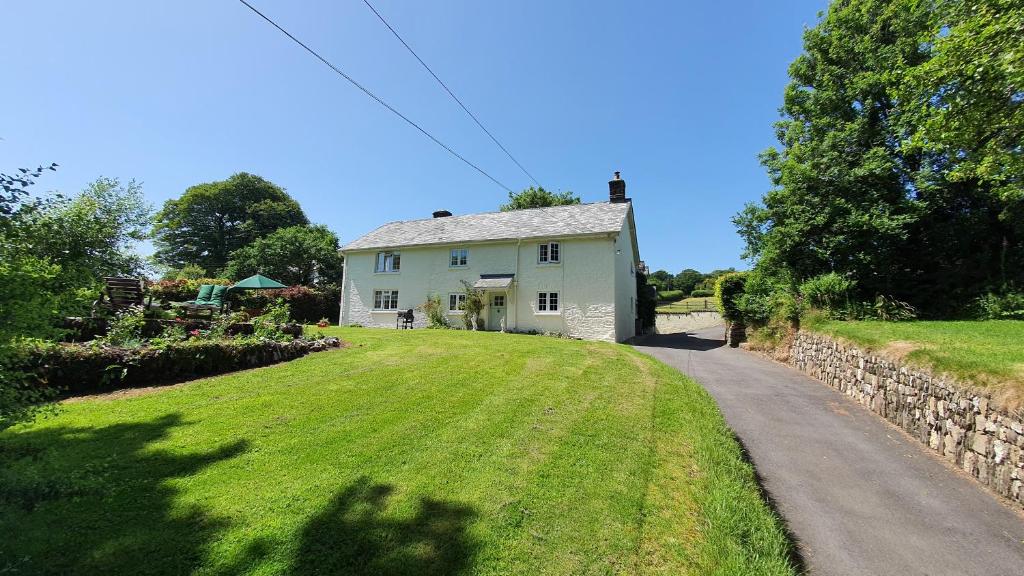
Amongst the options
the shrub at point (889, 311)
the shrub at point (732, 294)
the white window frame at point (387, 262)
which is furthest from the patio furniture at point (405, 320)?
the shrub at point (889, 311)

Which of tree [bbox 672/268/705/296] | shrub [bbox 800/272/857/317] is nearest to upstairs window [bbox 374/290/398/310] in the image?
shrub [bbox 800/272/857/317]

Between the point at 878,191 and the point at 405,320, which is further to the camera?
the point at 405,320

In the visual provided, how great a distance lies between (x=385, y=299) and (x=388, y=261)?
2.47 metres

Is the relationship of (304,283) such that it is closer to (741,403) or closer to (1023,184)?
(741,403)

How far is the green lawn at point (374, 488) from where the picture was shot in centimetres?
279

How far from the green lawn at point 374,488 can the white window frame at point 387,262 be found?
1748 cm

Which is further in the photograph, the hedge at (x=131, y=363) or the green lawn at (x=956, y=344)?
the hedge at (x=131, y=363)

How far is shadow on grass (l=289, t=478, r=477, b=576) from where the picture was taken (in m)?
2.70

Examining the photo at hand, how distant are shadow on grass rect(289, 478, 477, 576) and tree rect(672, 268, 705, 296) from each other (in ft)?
207

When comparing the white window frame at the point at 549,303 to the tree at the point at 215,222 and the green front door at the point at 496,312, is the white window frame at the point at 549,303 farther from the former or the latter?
A: the tree at the point at 215,222

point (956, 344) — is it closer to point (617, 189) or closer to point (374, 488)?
point (374, 488)

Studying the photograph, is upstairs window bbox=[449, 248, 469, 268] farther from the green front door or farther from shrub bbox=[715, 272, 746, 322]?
shrub bbox=[715, 272, 746, 322]

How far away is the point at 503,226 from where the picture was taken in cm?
2280

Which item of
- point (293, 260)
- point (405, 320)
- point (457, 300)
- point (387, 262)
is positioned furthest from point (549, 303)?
point (293, 260)
